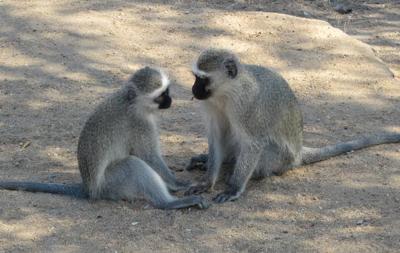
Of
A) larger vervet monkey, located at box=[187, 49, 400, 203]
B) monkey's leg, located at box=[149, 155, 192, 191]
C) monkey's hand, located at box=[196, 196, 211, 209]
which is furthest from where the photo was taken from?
monkey's leg, located at box=[149, 155, 192, 191]

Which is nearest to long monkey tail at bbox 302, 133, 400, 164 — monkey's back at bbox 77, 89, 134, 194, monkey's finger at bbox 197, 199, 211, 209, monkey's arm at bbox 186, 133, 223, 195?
monkey's arm at bbox 186, 133, 223, 195

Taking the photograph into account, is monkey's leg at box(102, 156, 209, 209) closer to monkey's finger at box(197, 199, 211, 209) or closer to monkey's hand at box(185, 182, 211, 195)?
monkey's finger at box(197, 199, 211, 209)

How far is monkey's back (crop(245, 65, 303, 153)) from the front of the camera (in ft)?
21.2

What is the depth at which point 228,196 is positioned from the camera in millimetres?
6195

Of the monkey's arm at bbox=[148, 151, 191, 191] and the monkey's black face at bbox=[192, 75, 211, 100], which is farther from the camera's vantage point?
the monkey's arm at bbox=[148, 151, 191, 191]

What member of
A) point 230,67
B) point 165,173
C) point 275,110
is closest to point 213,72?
point 230,67

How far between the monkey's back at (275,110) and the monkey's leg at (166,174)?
2.49 ft

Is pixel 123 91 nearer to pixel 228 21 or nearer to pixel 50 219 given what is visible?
pixel 50 219

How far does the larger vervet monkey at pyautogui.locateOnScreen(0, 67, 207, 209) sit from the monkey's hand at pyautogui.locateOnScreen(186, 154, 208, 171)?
0.59m

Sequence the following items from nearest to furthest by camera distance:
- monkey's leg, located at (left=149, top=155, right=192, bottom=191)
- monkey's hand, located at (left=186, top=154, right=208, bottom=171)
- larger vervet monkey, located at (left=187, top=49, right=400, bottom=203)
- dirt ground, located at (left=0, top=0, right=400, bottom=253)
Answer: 1. dirt ground, located at (left=0, top=0, right=400, bottom=253)
2. larger vervet monkey, located at (left=187, top=49, right=400, bottom=203)
3. monkey's leg, located at (left=149, top=155, right=192, bottom=191)
4. monkey's hand, located at (left=186, top=154, right=208, bottom=171)

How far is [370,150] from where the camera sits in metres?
7.09

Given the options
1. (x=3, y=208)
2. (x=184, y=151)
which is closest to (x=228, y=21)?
(x=184, y=151)

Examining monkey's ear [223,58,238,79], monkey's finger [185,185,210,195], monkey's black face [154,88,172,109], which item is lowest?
monkey's finger [185,185,210,195]

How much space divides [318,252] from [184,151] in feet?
7.47
